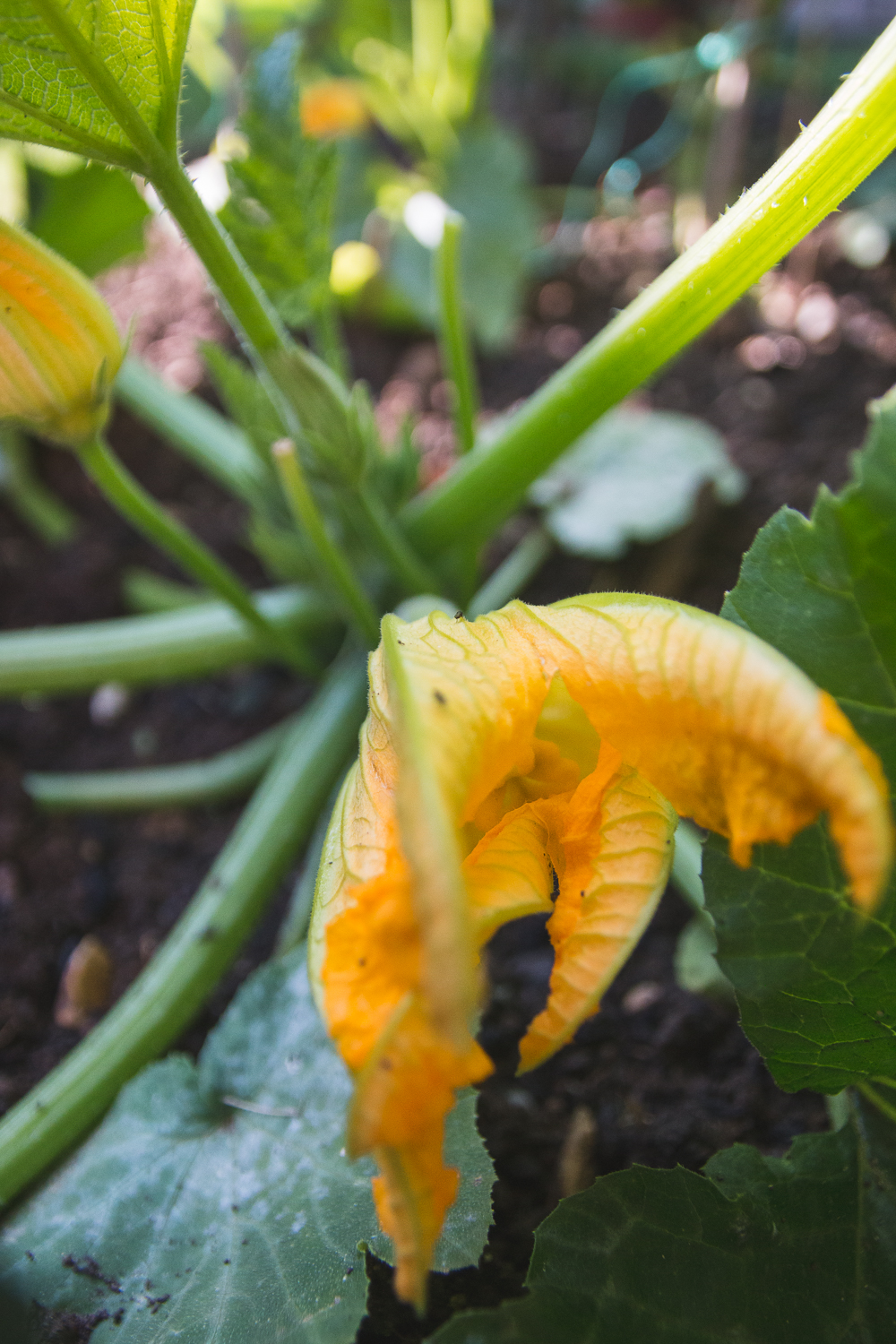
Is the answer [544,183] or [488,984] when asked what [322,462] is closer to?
[488,984]

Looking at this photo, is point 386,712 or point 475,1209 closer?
point 386,712

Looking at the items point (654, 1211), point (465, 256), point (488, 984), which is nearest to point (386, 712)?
point (654, 1211)

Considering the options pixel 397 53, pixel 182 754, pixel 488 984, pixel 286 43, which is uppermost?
pixel 397 53

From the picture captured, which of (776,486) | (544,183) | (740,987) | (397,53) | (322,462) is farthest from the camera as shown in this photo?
(544,183)

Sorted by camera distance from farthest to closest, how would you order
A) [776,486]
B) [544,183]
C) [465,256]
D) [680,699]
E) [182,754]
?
1. [544,183]
2. [465,256]
3. [776,486]
4. [182,754]
5. [680,699]

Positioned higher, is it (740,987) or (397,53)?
(397,53)

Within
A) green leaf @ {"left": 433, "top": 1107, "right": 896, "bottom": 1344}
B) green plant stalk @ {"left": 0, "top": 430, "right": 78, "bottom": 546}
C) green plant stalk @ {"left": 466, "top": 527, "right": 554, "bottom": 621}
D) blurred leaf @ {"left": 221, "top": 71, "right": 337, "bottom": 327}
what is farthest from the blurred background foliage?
green leaf @ {"left": 433, "top": 1107, "right": 896, "bottom": 1344}
